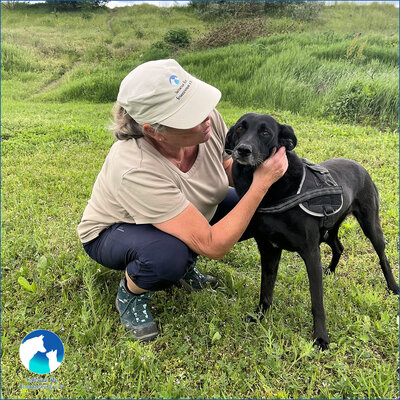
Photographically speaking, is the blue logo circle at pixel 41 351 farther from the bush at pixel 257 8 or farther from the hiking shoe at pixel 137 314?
the bush at pixel 257 8

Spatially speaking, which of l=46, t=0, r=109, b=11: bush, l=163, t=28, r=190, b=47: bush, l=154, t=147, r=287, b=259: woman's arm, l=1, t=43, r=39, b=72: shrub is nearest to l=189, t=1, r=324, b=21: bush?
l=163, t=28, r=190, b=47: bush

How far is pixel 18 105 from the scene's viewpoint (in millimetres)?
8766

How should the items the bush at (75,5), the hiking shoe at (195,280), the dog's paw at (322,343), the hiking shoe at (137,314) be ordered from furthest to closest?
the bush at (75,5), the hiking shoe at (195,280), the hiking shoe at (137,314), the dog's paw at (322,343)

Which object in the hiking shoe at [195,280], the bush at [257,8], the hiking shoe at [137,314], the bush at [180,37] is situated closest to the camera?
the hiking shoe at [137,314]

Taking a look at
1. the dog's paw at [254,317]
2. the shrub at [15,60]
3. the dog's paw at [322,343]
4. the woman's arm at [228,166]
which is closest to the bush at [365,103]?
the woman's arm at [228,166]

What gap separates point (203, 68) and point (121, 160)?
7513 millimetres

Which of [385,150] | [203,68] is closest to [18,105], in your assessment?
[203,68]

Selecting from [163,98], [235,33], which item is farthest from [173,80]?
[235,33]

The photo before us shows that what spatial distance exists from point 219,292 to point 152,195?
0.95m

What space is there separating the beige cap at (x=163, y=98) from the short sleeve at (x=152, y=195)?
29cm

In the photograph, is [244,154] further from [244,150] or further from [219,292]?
[219,292]

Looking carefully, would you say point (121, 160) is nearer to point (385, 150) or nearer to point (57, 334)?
point (57, 334)

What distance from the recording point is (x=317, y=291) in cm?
201

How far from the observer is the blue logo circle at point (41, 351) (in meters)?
1.90
